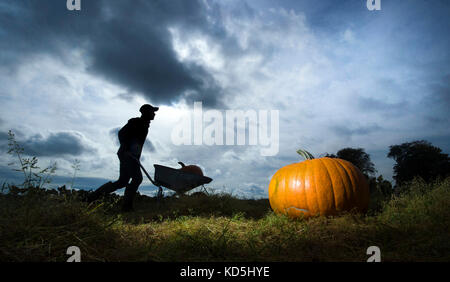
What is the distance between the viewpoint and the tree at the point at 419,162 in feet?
15.7

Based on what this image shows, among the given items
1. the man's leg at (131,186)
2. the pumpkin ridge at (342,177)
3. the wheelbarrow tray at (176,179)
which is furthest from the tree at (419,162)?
the man's leg at (131,186)

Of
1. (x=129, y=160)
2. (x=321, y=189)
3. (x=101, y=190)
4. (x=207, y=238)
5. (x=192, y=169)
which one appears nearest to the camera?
(x=207, y=238)

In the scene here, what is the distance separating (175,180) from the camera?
208 inches

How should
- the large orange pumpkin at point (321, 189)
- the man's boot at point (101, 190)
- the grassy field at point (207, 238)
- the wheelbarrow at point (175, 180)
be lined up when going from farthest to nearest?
1. the wheelbarrow at point (175, 180)
2. the man's boot at point (101, 190)
3. the large orange pumpkin at point (321, 189)
4. the grassy field at point (207, 238)

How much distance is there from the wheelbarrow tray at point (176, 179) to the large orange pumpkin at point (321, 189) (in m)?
2.46

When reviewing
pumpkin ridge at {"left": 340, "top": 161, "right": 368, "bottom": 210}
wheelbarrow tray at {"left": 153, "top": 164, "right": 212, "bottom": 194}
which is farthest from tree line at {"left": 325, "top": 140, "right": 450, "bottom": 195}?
wheelbarrow tray at {"left": 153, "top": 164, "right": 212, "bottom": 194}

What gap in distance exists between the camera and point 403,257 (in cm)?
189

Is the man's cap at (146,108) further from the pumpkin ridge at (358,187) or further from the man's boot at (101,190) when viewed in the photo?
the pumpkin ridge at (358,187)

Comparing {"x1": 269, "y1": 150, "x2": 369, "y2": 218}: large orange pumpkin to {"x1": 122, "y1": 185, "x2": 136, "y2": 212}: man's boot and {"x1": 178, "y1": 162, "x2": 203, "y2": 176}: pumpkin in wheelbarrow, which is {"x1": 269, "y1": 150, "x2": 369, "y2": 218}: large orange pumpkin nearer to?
{"x1": 122, "y1": 185, "x2": 136, "y2": 212}: man's boot

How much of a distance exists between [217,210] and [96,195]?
89.0 inches

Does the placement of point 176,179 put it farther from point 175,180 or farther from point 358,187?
point 358,187

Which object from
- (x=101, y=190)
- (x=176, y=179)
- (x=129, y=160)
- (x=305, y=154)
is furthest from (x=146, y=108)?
(x=305, y=154)

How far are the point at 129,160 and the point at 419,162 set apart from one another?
222 inches
